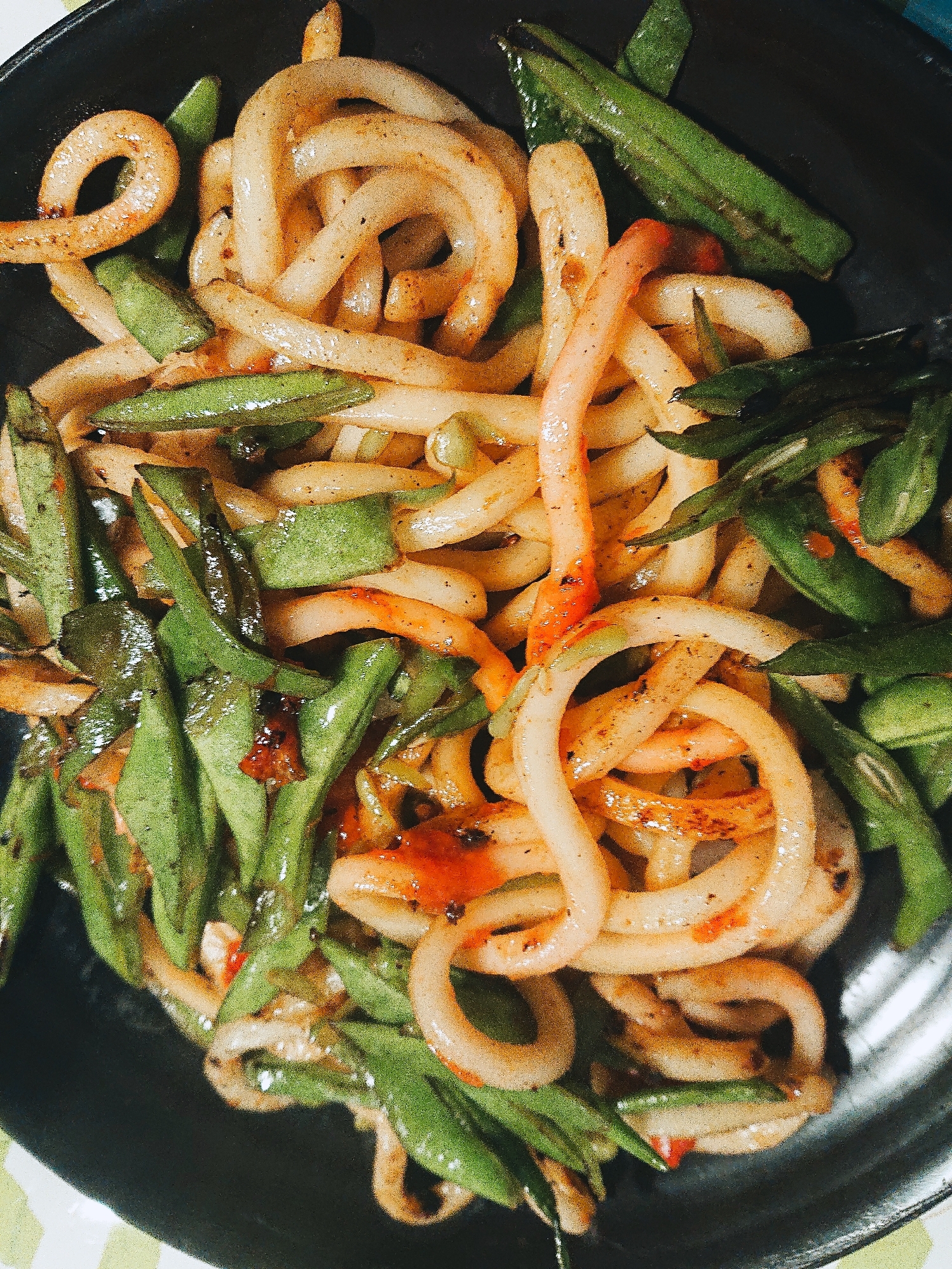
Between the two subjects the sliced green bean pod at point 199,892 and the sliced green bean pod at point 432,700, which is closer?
the sliced green bean pod at point 432,700

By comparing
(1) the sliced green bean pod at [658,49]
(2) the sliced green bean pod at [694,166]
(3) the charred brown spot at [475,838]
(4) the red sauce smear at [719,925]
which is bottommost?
(3) the charred brown spot at [475,838]

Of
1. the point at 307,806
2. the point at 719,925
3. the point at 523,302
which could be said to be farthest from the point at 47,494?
the point at 719,925

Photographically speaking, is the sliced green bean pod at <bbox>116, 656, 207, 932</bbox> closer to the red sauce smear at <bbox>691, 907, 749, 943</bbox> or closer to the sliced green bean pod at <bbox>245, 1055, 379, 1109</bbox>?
the sliced green bean pod at <bbox>245, 1055, 379, 1109</bbox>

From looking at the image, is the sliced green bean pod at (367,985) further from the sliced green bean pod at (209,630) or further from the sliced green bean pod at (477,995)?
the sliced green bean pod at (209,630)

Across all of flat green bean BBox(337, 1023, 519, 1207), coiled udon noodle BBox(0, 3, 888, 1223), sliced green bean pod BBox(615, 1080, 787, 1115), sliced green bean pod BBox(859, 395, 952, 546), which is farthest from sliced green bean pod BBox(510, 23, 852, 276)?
flat green bean BBox(337, 1023, 519, 1207)

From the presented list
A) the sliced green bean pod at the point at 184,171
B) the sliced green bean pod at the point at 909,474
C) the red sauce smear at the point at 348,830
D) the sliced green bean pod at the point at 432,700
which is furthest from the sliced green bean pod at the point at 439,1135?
the sliced green bean pod at the point at 184,171

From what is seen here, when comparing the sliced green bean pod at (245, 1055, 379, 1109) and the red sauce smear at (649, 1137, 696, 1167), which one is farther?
the sliced green bean pod at (245, 1055, 379, 1109)

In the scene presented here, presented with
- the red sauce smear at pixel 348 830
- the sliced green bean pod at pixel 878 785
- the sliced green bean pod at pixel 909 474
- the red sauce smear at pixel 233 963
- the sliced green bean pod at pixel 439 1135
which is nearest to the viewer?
the sliced green bean pod at pixel 909 474

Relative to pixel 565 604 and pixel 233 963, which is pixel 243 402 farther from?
pixel 233 963
